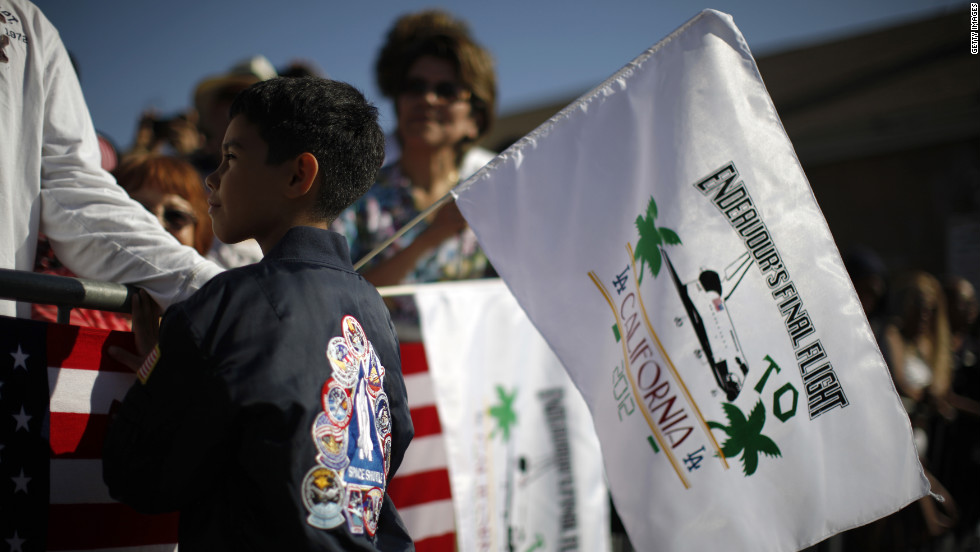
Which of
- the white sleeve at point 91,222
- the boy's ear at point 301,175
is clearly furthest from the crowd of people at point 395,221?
→ the boy's ear at point 301,175

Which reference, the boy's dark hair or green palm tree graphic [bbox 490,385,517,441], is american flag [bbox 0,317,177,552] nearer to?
the boy's dark hair

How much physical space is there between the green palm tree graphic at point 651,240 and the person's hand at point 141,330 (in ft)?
4.02

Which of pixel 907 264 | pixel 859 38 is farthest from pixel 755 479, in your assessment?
pixel 859 38

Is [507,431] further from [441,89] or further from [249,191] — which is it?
[249,191]

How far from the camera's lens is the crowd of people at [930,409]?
5578 millimetres

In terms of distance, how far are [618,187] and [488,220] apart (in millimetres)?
378

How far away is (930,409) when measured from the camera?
237 inches

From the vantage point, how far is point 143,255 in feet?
6.12

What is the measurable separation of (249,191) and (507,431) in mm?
1967

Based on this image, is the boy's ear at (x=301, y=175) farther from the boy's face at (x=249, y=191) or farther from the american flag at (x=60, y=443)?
the american flag at (x=60, y=443)

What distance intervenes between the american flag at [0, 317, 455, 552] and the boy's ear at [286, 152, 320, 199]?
Result: 1.85ft

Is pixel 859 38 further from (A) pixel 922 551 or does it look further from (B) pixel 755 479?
(B) pixel 755 479

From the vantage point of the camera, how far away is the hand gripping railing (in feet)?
5.22

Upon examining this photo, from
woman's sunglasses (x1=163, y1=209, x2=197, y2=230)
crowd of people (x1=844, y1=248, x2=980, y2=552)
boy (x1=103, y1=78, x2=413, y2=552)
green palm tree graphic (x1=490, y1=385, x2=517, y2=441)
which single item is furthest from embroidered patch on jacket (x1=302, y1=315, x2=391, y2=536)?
crowd of people (x1=844, y1=248, x2=980, y2=552)
